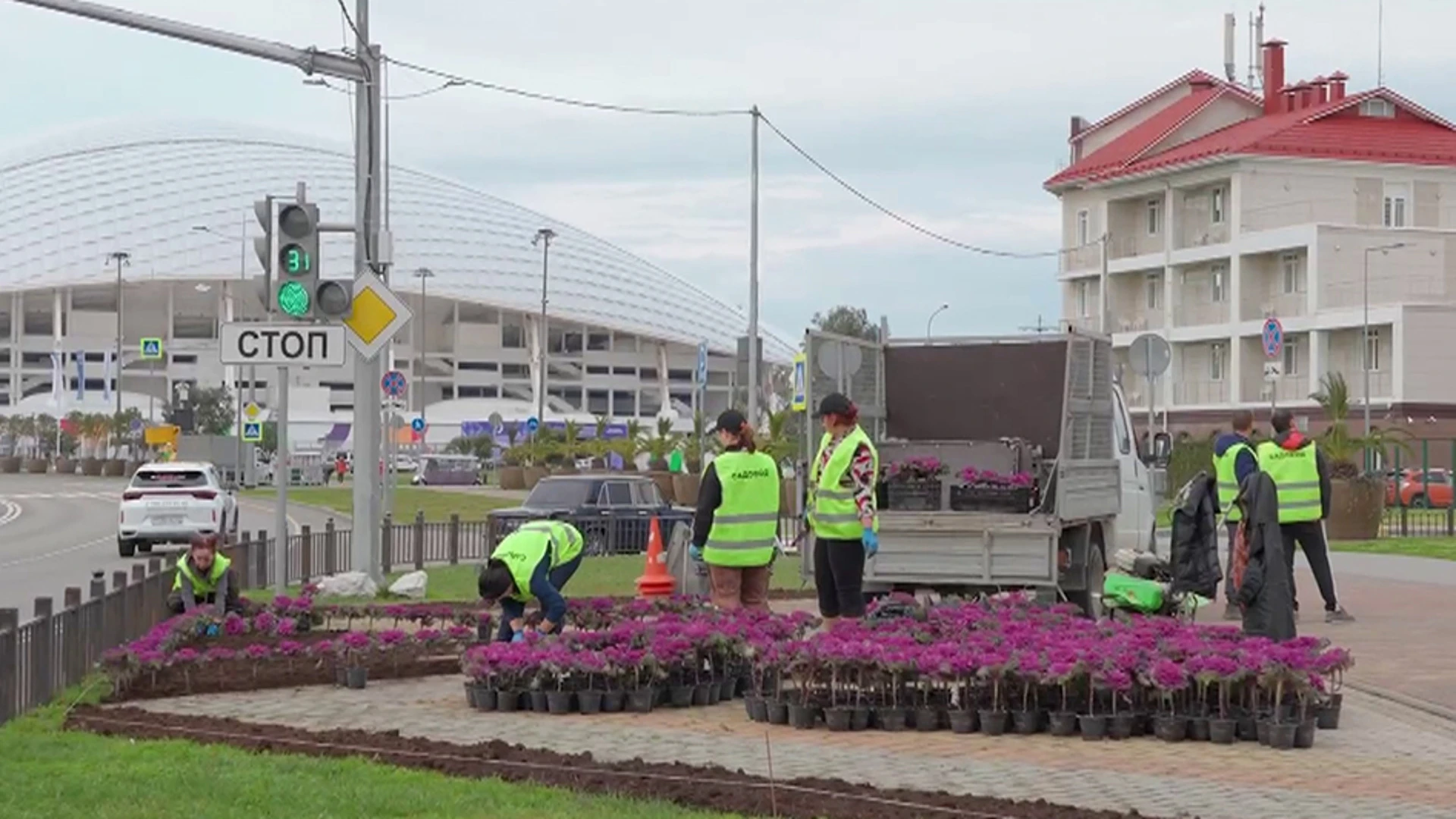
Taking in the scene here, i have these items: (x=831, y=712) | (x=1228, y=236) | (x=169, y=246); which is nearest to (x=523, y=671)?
(x=831, y=712)

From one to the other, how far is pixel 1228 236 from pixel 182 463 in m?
40.1

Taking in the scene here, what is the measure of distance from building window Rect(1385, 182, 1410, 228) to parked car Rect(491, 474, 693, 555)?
1691 inches

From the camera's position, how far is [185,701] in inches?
540

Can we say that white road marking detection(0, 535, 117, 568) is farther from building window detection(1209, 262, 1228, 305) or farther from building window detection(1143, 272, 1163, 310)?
building window detection(1143, 272, 1163, 310)

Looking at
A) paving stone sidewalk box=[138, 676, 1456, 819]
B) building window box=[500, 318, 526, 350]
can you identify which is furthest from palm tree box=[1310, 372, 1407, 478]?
building window box=[500, 318, 526, 350]

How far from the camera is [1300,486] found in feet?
64.1

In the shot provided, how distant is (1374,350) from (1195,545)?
166ft

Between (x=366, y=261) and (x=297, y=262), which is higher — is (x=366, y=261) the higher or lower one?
the higher one

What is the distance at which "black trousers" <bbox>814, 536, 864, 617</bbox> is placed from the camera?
15047 millimetres

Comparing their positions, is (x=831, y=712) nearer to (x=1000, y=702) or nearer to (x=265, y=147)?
(x=1000, y=702)

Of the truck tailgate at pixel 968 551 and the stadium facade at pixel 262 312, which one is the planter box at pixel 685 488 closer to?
the truck tailgate at pixel 968 551

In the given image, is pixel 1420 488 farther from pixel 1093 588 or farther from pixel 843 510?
pixel 843 510

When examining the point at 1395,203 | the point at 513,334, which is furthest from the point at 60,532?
the point at 513,334

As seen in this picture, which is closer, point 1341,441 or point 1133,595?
point 1133,595
